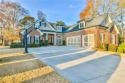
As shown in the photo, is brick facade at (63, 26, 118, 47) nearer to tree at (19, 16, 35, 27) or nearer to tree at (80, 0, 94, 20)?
tree at (80, 0, 94, 20)

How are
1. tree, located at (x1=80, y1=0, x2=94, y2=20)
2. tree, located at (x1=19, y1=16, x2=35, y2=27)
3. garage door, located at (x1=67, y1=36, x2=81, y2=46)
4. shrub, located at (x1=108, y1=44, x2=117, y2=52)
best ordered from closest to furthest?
1. shrub, located at (x1=108, y1=44, x2=117, y2=52)
2. garage door, located at (x1=67, y1=36, x2=81, y2=46)
3. tree, located at (x1=80, y1=0, x2=94, y2=20)
4. tree, located at (x1=19, y1=16, x2=35, y2=27)

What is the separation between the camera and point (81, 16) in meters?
36.5

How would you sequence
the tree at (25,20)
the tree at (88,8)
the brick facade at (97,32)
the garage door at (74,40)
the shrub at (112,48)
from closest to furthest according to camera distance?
the shrub at (112,48) → the brick facade at (97,32) → the garage door at (74,40) → the tree at (88,8) → the tree at (25,20)

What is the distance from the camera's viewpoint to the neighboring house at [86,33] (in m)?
21.4

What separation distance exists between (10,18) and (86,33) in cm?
2098

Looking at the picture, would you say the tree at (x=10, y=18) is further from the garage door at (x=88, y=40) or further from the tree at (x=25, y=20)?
the garage door at (x=88, y=40)

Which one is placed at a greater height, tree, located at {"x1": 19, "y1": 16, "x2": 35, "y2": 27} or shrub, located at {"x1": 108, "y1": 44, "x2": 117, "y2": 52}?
tree, located at {"x1": 19, "y1": 16, "x2": 35, "y2": 27}

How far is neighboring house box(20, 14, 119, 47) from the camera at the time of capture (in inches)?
843

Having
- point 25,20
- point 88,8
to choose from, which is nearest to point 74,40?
point 88,8

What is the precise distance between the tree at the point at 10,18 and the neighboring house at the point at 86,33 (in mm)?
8542

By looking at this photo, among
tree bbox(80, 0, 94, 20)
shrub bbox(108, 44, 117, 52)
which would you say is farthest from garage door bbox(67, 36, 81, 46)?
tree bbox(80, 0, 94, 20)

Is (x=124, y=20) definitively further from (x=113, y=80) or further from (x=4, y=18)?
(x=4, y=18)

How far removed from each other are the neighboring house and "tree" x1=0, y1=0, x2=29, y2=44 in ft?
28.0

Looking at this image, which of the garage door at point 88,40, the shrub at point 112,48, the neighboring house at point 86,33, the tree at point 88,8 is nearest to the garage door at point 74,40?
the neighboring house at point 86,33
